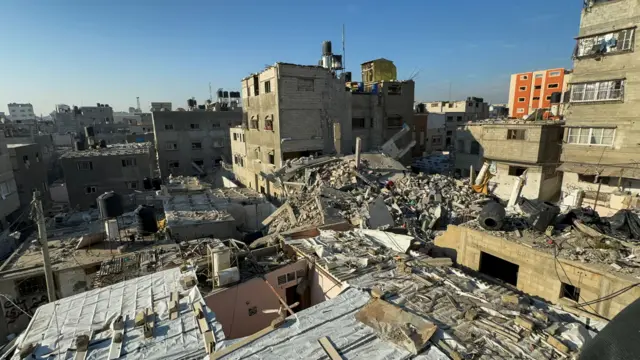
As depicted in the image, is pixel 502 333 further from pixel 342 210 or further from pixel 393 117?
pixel 393 117

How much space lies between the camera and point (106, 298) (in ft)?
25.1

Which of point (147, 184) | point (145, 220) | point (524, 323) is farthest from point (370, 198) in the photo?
point (147, 184)

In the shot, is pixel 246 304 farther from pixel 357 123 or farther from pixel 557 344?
pixel 357 123

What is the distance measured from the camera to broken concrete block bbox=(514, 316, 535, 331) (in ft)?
19.5

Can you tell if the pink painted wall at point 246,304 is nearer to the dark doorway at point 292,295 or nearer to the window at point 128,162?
A: the dark doorway at point 292,295

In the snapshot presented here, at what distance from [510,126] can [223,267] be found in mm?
25158

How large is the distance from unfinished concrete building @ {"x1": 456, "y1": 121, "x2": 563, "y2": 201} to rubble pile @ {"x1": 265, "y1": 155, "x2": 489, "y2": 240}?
528cm

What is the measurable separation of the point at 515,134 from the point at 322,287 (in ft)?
75.6

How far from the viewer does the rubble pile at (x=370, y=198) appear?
16625 mm

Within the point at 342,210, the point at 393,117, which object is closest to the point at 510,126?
the point at 393,117

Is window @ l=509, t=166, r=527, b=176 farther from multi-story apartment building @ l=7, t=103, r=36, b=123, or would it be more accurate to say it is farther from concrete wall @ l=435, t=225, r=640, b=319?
multi-story apartment building @ l=7, t=103, r=36, b=123

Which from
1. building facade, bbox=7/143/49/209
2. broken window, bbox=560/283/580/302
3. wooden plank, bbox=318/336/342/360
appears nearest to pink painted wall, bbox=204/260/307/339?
wooden plank, bbox=318/336/342/360

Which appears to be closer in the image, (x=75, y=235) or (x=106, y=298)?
(x=106, y=298)

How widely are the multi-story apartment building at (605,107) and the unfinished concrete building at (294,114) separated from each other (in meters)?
16.4
